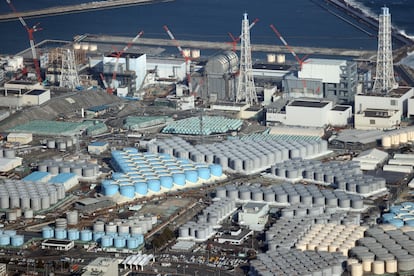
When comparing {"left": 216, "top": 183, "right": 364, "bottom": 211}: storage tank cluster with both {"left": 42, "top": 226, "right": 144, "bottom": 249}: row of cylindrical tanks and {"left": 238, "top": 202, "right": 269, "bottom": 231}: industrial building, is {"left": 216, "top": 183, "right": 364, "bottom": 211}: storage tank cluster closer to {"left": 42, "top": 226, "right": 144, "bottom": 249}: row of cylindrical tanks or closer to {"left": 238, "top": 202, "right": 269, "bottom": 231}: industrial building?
{"left": 238, "top": 202, "right": 269, "bottom": 231}: industrial building

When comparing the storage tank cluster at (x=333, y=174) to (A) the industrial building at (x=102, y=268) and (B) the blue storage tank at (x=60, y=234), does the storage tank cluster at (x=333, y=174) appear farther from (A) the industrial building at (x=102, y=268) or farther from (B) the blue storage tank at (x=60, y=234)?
(A) the industrial building at (x=102, y=268)

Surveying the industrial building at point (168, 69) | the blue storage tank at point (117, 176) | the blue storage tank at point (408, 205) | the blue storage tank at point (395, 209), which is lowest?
the blue storage tank at point (395, 209)

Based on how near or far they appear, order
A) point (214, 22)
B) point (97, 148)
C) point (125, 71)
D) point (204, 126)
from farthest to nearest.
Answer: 1. point (214, 22)
2. point (125, 71)
3. point (204, 126)
4. point (97, 148)

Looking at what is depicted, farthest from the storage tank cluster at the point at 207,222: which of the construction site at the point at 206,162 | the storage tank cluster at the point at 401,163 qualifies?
the storage tank cluster at the point at 401,163

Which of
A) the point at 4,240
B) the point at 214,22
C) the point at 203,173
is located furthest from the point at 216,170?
the point at 214,22

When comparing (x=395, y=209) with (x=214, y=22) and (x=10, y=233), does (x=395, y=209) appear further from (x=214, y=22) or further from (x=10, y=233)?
(x=214, y=22)

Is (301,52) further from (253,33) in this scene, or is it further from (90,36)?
(90,36)
